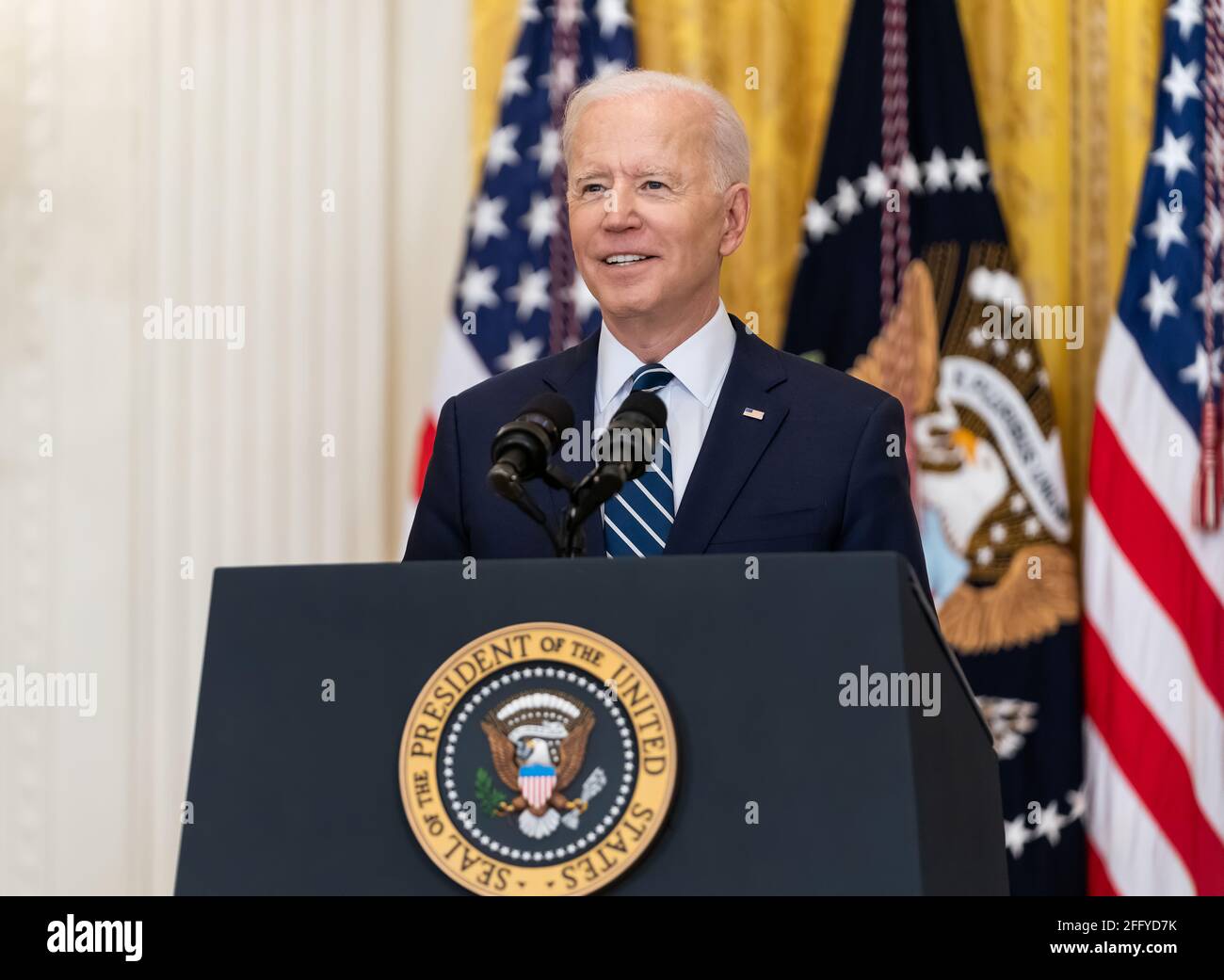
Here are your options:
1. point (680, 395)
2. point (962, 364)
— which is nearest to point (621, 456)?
point (680, 395)

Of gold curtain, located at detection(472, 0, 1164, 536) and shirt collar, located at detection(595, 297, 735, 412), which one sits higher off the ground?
gold curtain, located at detection(472, 0, 1164, 536)

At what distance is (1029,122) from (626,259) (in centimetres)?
262

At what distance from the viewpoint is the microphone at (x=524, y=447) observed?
5.42ft

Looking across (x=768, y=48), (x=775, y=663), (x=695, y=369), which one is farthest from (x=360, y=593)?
(x=768, y=48)

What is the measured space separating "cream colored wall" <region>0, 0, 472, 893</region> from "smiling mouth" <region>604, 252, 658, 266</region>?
7.91 ft

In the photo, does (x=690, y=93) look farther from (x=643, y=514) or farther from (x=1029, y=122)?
(x=1029, y=122)

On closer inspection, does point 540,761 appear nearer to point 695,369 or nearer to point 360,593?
point 360,593

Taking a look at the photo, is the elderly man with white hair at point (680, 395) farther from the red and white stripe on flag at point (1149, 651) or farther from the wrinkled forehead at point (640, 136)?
the red and white stripe on flag at point (1149, 651)

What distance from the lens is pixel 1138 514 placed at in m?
4.34

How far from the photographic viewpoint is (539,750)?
1428 millimetres

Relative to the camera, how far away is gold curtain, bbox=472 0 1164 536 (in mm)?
4625

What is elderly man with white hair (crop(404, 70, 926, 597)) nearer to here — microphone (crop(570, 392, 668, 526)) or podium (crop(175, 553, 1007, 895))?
microphone (crop(570, 392, 668, 526))

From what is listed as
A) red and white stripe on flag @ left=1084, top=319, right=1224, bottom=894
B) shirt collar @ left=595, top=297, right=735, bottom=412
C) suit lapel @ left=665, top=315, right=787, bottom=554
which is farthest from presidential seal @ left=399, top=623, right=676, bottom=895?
red and white stripe on flag @ left=1084, top=319, right=1224, bottom=894

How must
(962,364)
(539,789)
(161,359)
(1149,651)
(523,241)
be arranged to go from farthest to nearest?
(161,359) < (523,241) < (962,364) < (1149,651) < (539,789)
